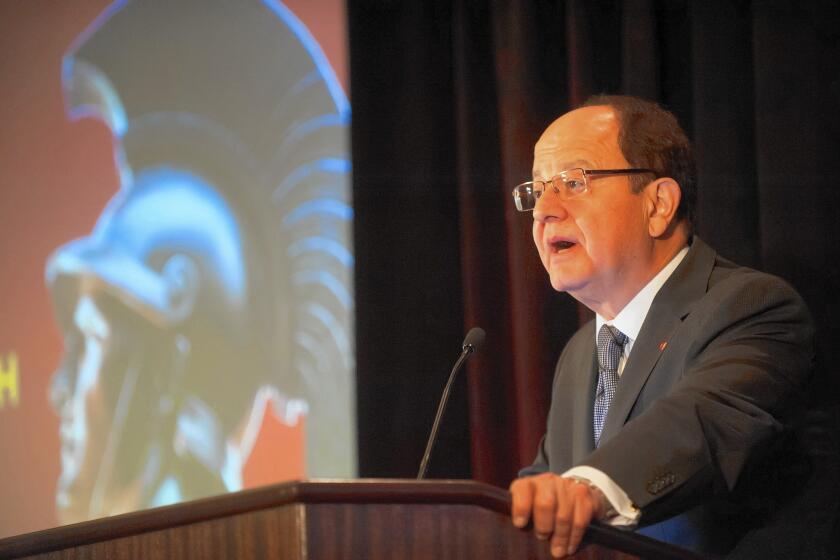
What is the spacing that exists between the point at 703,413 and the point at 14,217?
298cm

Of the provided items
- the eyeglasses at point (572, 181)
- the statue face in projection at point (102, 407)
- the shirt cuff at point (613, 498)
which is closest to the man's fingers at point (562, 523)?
the shirt cuff at point (613, 498)

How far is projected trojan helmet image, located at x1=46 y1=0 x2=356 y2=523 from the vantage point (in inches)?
142

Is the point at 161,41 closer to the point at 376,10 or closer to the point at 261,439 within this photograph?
the point at 376,10

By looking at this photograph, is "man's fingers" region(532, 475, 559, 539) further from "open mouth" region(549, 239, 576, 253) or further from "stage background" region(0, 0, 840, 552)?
"stage background" region(0, 0, 840, 552)

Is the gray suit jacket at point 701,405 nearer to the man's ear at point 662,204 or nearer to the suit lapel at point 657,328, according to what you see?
the suit lapel at point 657,328

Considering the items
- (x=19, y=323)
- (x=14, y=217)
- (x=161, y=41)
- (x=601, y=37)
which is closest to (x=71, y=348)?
(x=19, y=323)

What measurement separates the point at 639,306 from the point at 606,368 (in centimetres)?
18

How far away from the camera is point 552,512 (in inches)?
52.9

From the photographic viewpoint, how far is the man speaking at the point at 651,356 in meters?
1.54

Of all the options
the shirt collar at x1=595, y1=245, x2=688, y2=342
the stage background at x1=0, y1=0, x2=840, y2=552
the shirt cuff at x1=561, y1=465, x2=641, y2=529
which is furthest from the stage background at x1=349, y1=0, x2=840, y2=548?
the shirt cuff at x1=561, y1=465, x2=641, y2=529

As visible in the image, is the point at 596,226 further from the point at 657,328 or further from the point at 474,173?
the point at 474,173

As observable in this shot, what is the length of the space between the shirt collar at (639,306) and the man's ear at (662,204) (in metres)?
0.10

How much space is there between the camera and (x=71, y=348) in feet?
12.1

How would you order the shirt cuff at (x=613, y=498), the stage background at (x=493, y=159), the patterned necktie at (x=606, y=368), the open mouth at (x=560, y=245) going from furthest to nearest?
the stage background at (x=493, y=159), the open mouth at (x=560, y=245), the patterned necktie at (x=606, y=368), the shirt cuff at (x=613, y=498)
